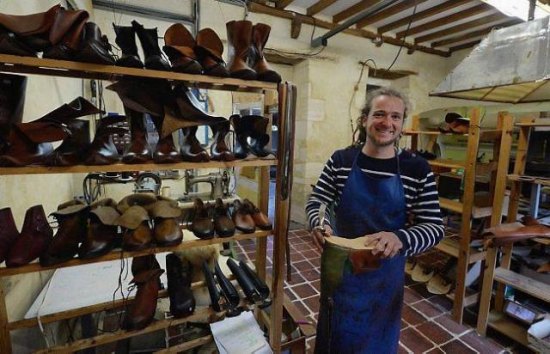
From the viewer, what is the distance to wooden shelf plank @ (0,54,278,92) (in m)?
0.87

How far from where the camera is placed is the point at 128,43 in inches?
42.6

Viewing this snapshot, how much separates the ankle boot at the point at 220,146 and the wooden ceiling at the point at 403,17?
2.76 meters

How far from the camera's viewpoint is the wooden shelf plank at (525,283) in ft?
5.80

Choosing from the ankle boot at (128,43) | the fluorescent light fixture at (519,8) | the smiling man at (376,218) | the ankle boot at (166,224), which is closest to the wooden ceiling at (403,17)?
the fluorescent light fixture at (519,8)

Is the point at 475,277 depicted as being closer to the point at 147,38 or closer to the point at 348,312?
the point at 348,312

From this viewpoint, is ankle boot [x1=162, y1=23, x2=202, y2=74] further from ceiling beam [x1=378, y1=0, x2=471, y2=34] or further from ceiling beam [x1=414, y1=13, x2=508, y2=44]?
ceiling beam [x1=414, y1=13, x2=508, y2=44]

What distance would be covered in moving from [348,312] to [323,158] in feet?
10.2

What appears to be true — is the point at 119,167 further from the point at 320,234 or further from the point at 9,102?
the point at 320,234

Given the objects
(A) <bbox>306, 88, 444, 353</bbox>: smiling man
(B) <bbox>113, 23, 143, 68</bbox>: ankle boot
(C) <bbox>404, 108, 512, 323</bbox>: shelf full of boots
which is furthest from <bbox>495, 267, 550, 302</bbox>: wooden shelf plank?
(B) <bbox>113, 23, 143, 68</bbox>: ankle boot

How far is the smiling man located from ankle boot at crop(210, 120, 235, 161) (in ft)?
1.63

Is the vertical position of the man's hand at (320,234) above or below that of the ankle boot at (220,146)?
below

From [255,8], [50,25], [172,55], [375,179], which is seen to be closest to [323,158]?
[255,8]

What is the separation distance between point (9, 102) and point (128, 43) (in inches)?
18.4

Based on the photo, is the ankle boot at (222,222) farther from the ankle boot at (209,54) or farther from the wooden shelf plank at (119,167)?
the ankle boot at (209,54)
